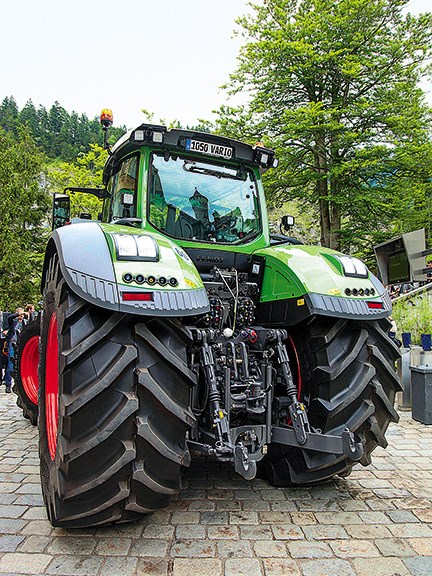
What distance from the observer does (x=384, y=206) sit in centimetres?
1619

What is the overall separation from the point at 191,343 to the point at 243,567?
1.26 meters

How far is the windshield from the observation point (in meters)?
3.96

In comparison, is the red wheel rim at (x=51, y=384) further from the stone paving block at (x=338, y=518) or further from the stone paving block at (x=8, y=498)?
Answer: the stone paving block at (x=338, y=518)

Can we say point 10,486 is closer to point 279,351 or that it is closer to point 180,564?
point 180,564

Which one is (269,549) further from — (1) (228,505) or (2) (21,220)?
(2) (21,220)

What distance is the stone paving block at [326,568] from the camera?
2.51 meters

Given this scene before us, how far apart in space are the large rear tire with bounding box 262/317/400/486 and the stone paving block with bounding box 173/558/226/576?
1107 mm

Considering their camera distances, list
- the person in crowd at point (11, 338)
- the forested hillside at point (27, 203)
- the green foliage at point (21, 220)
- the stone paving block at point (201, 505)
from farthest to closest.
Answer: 1. the green foliage at point (21, 220)
2. the forested hillside at point (27, 203)
3. the person in crowd at point (11, 338)
4. the stone paving block at point (201, 505)

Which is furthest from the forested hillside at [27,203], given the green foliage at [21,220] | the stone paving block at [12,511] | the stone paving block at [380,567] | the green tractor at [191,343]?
the stone paving block at [380,567]

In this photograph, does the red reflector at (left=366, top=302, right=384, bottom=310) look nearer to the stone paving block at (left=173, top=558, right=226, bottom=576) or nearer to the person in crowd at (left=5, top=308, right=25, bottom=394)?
the stone paving block at (left=173, top=558, right=226, bottom=576)

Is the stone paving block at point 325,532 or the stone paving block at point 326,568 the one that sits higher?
the stone paving block at point 326,568

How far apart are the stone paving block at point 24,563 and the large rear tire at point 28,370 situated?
3103mm

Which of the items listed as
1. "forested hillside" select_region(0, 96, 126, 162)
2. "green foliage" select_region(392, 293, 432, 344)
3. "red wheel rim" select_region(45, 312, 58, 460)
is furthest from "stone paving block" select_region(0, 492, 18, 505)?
"forested hillside" select_region(0, 96, 126, 162)

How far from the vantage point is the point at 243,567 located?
101 inches
